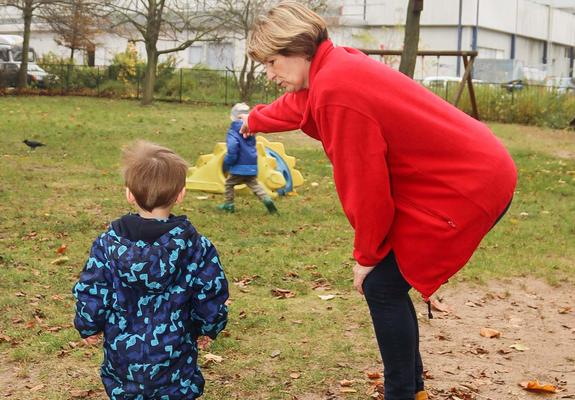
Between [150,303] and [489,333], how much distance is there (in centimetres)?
284

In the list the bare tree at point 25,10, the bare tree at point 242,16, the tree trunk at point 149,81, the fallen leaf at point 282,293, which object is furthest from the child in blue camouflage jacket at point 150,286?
the bare tree at point 25,10

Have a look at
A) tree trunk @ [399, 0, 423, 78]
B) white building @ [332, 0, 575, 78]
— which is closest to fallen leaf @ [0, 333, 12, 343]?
tree trunk @ [399, 0, 423, 78]

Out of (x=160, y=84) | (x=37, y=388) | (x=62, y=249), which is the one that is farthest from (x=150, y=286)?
(x=160, y=84)

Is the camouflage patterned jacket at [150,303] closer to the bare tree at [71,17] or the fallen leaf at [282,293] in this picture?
the fallen leaf at [282,293]

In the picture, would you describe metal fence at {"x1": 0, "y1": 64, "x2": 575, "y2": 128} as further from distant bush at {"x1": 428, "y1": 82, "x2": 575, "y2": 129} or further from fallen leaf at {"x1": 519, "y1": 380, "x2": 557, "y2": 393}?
fallen leaf at {"x1": 519, "y1": 380, "x2": 557, "y2": 393}

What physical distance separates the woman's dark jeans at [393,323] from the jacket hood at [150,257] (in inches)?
27.4

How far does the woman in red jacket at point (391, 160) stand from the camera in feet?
9.75

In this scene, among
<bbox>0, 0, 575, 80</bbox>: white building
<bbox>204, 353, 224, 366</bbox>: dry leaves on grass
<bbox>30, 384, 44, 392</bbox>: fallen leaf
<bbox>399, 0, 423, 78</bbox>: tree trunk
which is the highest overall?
<bbox>0, 0, 575, 80</bbox>: white building

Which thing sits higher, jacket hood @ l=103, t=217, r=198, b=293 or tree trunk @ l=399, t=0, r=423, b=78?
tree trunk @ l=399, t=0, r=423, b=78

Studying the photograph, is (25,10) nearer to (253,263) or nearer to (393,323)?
(253,263)

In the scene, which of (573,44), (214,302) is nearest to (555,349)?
(214,302)

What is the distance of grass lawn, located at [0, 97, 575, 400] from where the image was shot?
4543mm

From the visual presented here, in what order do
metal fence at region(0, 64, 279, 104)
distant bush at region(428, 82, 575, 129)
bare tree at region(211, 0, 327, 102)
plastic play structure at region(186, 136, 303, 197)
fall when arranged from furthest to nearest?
metal fence at region(0, 64, 279, 104), bare tree at region(211, 0, 327, 102), distant bush at region(428, 82, 575, 129), plastic play structure at region(186, 136, 303, 197)

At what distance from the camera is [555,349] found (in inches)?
201
